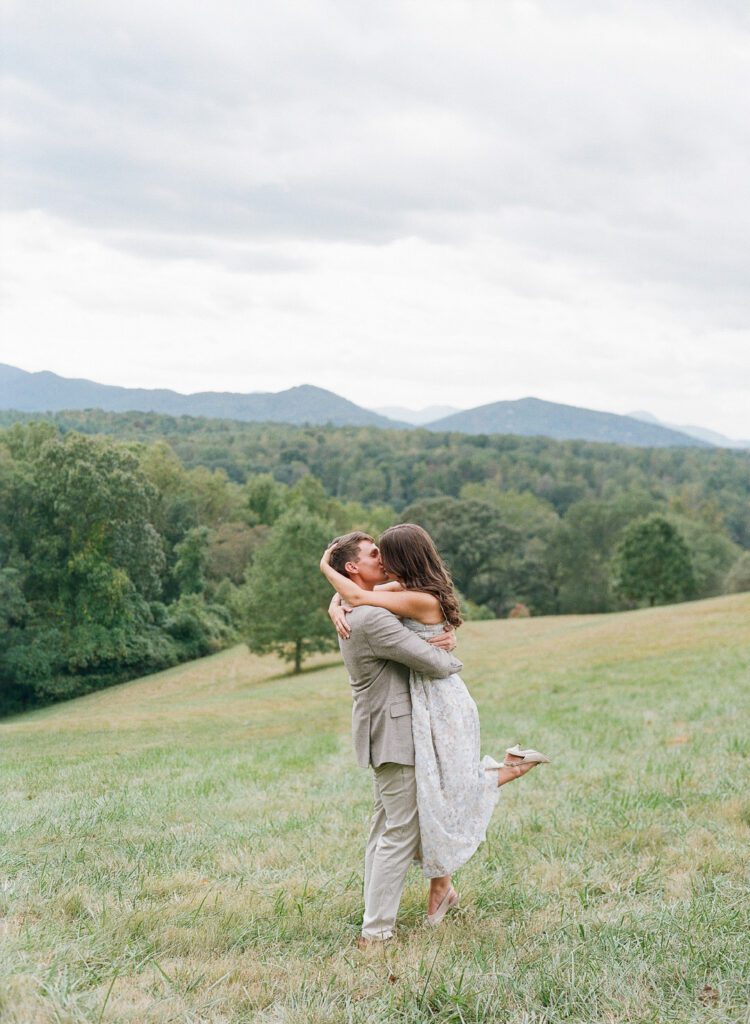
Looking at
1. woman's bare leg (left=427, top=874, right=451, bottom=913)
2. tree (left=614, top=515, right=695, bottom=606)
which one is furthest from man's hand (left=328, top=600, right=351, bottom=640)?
tree (left=614, top=515, right=695, bottom=606)

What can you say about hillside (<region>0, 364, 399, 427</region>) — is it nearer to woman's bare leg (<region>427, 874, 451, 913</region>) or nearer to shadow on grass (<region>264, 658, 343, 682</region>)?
shadow on grass (<region>264, 658, 343, 682</region>)

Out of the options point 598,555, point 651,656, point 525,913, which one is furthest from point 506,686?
point 598,555

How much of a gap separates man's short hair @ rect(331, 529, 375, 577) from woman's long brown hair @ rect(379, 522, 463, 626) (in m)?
0.17

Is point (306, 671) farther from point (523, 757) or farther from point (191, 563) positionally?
point (523, 757)

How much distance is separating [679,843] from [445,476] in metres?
113

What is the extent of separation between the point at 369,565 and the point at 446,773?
121cm

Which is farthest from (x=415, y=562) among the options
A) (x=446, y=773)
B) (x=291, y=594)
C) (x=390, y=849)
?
(x=291, y=594)

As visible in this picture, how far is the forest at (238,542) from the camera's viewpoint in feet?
133

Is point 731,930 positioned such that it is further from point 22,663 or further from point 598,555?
point 598,555

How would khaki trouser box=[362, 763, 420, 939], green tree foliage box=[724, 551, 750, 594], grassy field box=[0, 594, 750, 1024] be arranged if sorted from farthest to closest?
green tree foliage box=[724, 551, 750, 594]
khaki trouser box=[362, 763, 420, 939]
grassy field box=[0, 594, 750, 1024]

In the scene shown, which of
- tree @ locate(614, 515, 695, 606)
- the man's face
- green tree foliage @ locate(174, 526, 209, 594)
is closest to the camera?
the man's face

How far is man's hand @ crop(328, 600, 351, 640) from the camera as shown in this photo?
4.60 metres

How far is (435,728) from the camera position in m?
4.66

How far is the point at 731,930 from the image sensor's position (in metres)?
4.41
